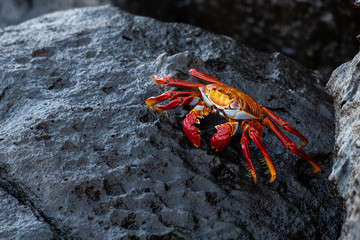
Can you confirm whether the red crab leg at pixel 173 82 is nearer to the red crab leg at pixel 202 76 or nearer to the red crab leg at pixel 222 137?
the red crab leg at pixel 202 76

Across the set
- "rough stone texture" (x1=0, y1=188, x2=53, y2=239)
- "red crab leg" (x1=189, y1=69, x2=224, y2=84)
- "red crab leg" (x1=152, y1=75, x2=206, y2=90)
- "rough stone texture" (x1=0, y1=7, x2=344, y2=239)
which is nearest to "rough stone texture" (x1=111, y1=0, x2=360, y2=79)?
"rough stone texture" (x1=0, y1=7, x2=344, y2=239)

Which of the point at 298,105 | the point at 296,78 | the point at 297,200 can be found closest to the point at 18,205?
the point at 297,200

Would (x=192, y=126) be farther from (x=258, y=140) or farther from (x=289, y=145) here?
(x=289, y=145)

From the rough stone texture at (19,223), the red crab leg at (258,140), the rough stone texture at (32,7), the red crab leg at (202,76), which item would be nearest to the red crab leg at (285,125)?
the red crab leg at (258,140)

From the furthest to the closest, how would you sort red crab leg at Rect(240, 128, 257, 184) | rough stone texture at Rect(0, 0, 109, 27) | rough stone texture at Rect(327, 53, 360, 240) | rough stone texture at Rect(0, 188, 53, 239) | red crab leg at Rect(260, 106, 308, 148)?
rough stone texture at Rect(0, 0, 109, 27)
red crab leg at Rect(260, 106, 308, 148)
red crab leg at Rect(240, 128, 257, 184)
rough stone texture at Rect(0, 188, 53, 239)
rough stone texture at Rect(327, 53, 360, 240)

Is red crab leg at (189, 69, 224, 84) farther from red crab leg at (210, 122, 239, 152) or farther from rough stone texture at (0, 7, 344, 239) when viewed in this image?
red crab leg at (210, 122, 239, 152)

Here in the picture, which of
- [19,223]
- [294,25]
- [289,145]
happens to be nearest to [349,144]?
[289,145]

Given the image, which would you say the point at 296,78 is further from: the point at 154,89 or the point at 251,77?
the point at 154,89
